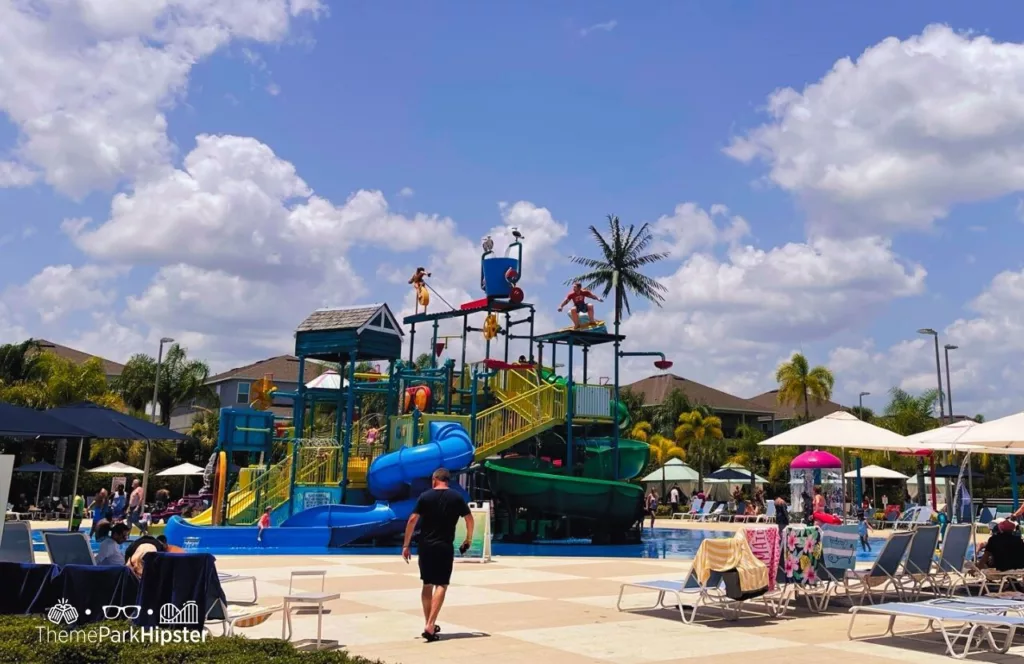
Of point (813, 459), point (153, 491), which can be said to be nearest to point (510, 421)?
point (813, 459)

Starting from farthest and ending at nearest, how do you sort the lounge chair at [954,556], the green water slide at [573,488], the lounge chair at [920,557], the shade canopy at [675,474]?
the shade canopy at [675,474] → the green water slide at [573,488] → the lounge chair at [954,556] → the lounge chair at [920,557]

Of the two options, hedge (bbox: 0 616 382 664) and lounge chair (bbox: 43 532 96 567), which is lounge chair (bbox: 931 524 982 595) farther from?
lounge chair (bbox: 43 532 96 567)

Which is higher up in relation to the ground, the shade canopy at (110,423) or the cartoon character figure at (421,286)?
the cartoon character figure at (421,286)

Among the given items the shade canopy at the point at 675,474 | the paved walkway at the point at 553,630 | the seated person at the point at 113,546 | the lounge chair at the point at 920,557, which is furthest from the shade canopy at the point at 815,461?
the seated person at the point at 113,546

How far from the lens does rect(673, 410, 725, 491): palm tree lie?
50.8 metres

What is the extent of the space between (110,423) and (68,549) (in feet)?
30.8

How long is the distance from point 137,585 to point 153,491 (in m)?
40.0

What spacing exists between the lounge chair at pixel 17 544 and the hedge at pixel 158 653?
347 centimetres

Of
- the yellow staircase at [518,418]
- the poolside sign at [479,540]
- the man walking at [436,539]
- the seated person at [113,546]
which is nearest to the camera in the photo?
the man walking at [436,539]

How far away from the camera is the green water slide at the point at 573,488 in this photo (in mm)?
22812

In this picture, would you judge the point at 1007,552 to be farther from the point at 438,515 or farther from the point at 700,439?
the point at 700,439

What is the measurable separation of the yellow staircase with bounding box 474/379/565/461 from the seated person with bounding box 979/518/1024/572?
48.2 ft

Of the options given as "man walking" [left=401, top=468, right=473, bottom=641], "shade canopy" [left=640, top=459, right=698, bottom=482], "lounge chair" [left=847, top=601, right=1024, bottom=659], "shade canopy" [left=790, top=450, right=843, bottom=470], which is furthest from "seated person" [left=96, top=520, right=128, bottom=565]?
"shade canopy" [left=640, top=459, right=698, bottom=482]

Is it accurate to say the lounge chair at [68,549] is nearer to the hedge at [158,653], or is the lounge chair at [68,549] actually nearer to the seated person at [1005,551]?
the hedge at [158,653]
